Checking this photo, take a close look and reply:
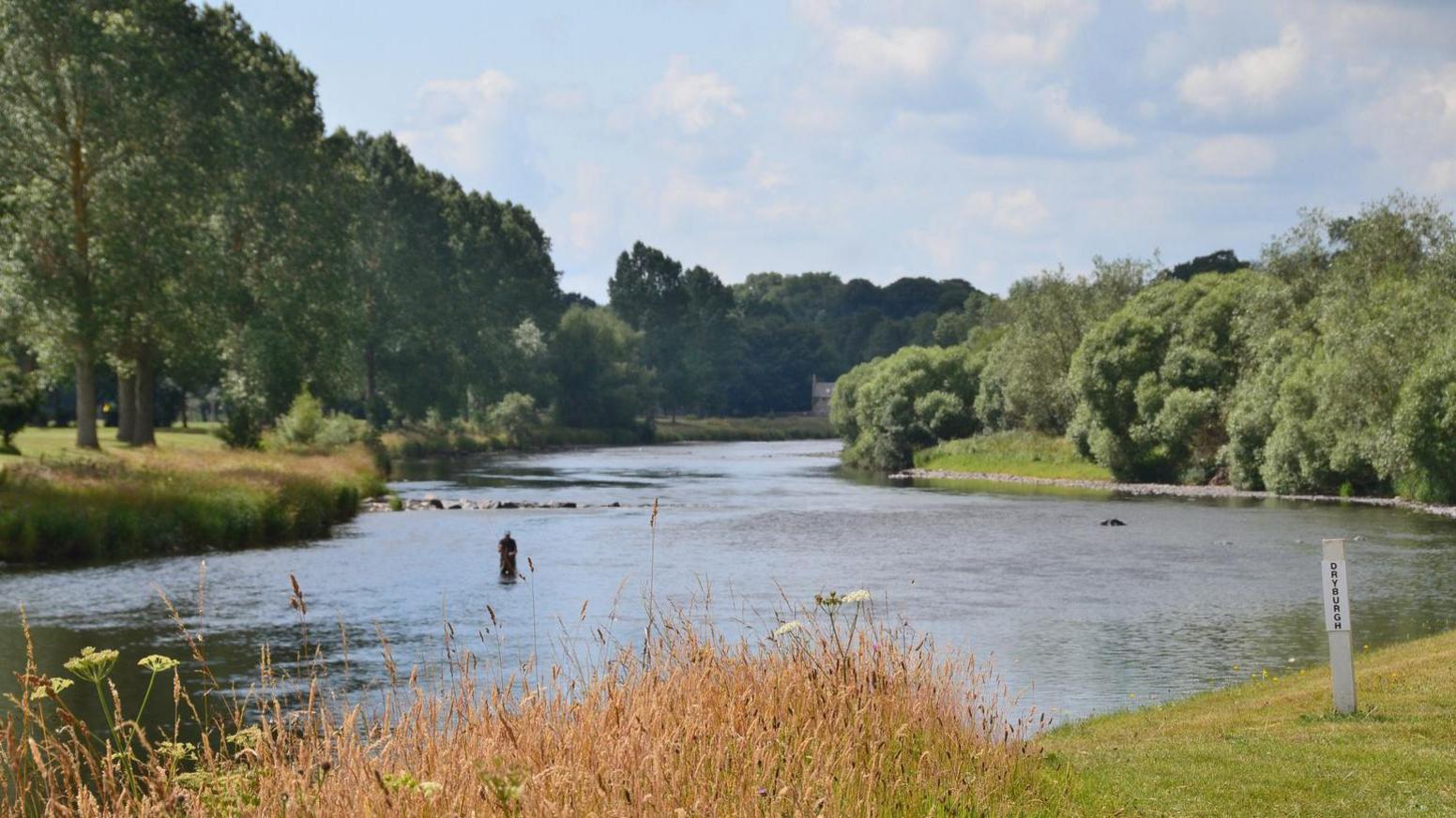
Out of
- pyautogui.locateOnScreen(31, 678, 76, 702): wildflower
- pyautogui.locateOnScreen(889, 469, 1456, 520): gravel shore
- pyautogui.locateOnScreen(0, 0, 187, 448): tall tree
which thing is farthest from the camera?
pyautogui.locateOnScreen(889, 469, 1456, 520): gravel shore

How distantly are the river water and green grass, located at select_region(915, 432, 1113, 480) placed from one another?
2164 centimetres

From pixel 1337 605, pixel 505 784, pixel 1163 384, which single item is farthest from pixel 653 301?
pixel 505 784

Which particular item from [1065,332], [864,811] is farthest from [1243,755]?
[1065,332]

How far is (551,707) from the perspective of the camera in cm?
1033

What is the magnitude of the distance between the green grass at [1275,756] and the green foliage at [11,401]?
149 ft

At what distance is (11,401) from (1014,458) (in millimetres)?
62729

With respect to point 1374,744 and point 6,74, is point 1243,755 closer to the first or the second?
point 1374,744

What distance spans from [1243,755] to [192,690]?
17108 mm

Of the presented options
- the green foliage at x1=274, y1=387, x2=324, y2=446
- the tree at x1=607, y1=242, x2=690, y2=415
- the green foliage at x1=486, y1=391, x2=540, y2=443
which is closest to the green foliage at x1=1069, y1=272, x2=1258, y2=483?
the green foliage at x1=274, y1=387, x2=324, y2=446

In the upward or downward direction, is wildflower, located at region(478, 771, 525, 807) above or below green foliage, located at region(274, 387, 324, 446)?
below

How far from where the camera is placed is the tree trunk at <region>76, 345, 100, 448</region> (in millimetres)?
53781

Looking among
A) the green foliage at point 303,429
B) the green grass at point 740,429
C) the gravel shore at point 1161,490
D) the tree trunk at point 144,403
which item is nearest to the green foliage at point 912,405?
the gravel shore at point 1161,490

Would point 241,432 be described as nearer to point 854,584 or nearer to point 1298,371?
point 854,584

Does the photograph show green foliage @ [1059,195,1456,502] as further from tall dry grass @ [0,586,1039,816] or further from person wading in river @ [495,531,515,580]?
tall dry grass @ [0,586,1039,816]
